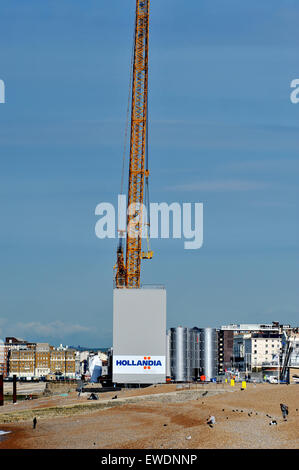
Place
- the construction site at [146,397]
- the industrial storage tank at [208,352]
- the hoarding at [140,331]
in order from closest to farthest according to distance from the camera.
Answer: the construction site at [146,397] < the hoarding at [140,331] < the industrial storage tank at [208,352]

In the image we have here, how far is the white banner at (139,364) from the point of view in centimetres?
11450

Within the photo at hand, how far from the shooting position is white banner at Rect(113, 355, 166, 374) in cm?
11450

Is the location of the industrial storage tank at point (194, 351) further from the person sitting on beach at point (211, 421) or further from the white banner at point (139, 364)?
the person sitting on beach at point (211, 421)

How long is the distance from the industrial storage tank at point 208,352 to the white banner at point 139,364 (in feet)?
118

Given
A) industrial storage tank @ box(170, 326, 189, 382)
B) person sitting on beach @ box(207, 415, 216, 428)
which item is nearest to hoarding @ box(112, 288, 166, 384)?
industrial storage tank @ box(170, 326, 189, 382)

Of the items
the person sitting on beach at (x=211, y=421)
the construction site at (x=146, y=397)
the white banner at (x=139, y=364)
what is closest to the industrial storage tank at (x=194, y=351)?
the construction site at (x=146, y=397)

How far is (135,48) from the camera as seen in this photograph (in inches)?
5212

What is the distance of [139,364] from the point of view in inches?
4530

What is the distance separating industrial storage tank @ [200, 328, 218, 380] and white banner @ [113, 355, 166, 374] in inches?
1421

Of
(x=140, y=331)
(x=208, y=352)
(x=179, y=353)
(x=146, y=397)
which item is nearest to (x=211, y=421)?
(x=146, y=397)

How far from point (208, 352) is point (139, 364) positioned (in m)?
39.5
